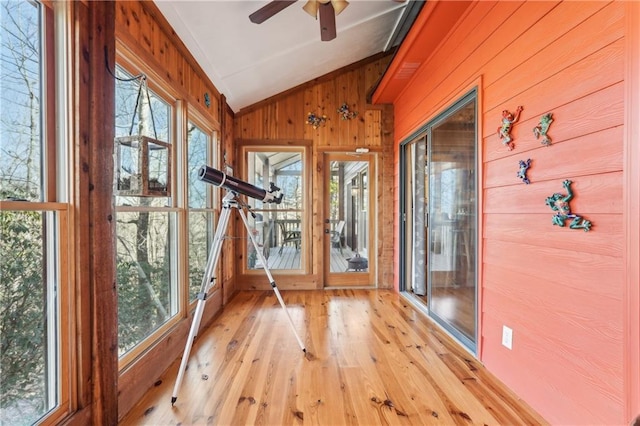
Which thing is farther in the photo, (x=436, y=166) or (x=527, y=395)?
(x=436, y=166)

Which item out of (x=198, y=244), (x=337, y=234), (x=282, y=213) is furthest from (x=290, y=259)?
(x=198, y=244)

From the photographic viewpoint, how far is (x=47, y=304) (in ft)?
3.85

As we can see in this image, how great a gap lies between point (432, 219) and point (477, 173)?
878 millimetres

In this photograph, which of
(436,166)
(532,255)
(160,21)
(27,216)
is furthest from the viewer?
(436,166)

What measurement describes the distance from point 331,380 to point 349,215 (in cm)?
254

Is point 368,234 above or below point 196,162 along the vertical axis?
below

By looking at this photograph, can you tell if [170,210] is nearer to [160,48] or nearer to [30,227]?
[30,227]

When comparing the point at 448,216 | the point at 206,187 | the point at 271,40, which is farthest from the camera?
the point at 206,187

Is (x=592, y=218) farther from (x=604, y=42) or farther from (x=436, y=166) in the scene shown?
(x=436, y=166)

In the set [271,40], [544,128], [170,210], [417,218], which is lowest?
[417,218]

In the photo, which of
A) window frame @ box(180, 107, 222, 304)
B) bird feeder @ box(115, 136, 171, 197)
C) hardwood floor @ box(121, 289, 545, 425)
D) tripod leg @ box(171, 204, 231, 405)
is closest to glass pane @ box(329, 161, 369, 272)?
hardwood floor @ box(121, 289, 545, 425)

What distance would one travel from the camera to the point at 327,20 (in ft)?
6.82

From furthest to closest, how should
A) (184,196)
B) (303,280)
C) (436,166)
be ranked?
(303,280) → (436,166) → (184,196)

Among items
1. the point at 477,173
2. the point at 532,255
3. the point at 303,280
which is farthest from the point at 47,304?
the point at 303,280
